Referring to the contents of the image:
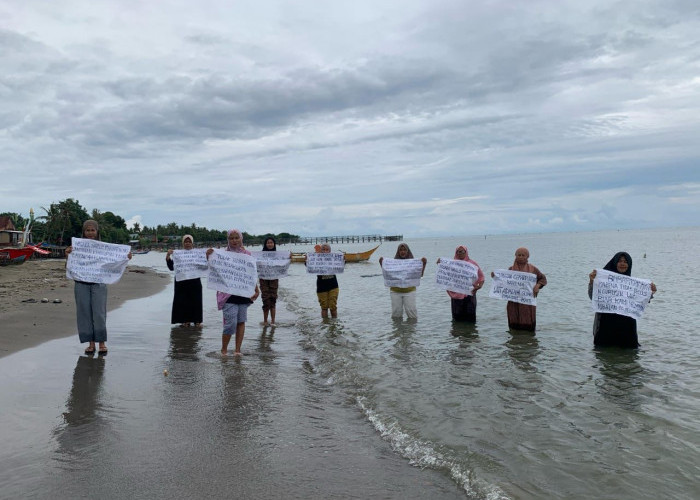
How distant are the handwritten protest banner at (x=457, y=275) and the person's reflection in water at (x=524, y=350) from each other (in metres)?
1.35

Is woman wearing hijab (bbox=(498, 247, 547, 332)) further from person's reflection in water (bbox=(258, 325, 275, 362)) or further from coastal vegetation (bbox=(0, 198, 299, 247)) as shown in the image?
coastal vegetation (bbox=(0, 198, 299, 247))

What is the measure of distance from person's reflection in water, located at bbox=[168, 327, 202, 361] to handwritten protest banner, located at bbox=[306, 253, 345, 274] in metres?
2.92

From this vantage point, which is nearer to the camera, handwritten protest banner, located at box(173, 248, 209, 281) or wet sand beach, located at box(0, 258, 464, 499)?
wet sand beach, located at box(0, 258, 464, 499)

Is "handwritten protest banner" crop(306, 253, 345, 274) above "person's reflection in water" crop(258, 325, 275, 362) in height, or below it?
above

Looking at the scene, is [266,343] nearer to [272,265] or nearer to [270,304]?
[272,265]

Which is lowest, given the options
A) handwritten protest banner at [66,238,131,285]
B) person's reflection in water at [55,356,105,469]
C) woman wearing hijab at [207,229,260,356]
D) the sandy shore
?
person's reflection in water at [55,356,105,469]

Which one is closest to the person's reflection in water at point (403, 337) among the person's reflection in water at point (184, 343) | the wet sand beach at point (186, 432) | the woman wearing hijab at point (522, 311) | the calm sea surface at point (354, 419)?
the calm sea surface at point (354, 419)

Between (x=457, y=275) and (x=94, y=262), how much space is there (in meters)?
6.67

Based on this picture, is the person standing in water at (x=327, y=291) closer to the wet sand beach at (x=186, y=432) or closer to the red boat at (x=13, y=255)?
the wet sand beach at (x=186, y=432)

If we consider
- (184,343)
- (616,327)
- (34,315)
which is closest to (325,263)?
(184,343)

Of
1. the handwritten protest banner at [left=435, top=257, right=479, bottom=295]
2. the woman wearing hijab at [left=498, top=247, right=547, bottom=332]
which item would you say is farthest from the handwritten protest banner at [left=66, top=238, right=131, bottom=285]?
the woman wearing hijab at [left=498, top=247, right=547, bottom=332]

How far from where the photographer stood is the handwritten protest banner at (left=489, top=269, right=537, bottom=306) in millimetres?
9406

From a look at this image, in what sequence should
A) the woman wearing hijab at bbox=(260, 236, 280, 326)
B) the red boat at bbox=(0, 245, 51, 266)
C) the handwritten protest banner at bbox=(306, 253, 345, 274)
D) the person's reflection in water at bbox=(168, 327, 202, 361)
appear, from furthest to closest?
the red boat at bbox=(0, 245, 51, 266)
the handwritten protest banner at bbox=(306, 253, 345, 274)
the woman wearing hijab at bbox=(260, 236, 280, 326)
the person's reflection in water at bbox=(168, 327, 202, 361)

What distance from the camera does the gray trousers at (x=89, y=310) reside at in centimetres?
755
